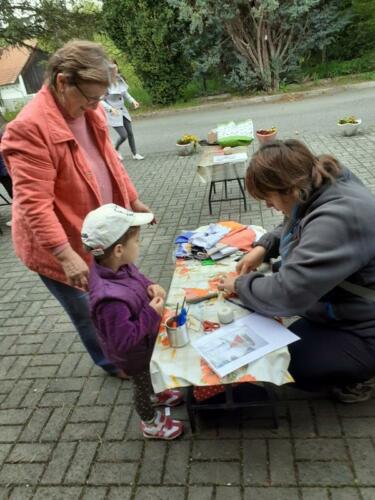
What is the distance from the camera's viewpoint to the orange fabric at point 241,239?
8.64ft

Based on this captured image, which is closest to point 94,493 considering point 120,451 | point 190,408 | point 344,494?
point 120,451

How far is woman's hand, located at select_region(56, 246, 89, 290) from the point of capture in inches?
79.6

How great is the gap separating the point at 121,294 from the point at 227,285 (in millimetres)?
593

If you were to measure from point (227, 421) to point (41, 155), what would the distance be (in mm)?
1686

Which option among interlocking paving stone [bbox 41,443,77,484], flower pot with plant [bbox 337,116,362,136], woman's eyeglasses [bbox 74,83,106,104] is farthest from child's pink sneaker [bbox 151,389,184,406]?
flower pot with plant [bbox 337,116,362,136]

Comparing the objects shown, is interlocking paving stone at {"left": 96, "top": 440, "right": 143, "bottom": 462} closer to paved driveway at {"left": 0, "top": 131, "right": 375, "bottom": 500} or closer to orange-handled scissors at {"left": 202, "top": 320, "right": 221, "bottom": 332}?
paved driveway at {"left": 0, "top": 131, "right": 375, "bottom": 500}

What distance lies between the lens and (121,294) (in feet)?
6.11

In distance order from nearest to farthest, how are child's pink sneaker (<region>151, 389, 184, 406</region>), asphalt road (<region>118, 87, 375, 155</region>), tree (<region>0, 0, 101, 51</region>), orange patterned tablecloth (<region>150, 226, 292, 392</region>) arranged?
1. orange patterned tablecloth (<region>150, 226, 292, 392</region>)
2. child's pink sneaker (<region>151, 389, 184, 406</region>)
3. asphalt road (<region>118, 87, 375, 155</region>)
4. tree (<region>0, 0, 101, 51</region>)

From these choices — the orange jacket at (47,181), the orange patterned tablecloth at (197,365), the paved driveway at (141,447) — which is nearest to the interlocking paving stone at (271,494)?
the paved driveway at (141,447)

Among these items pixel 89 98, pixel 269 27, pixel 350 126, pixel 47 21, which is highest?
pixel 47 21

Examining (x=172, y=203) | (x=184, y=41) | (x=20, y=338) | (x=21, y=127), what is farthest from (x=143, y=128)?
(x=21, y=127)

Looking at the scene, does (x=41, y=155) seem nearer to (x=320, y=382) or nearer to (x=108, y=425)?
(x=108, y=425)

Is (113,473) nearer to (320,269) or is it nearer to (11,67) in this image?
(320,269)

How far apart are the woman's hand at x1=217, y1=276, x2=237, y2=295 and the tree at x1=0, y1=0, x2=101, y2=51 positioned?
1392cm
